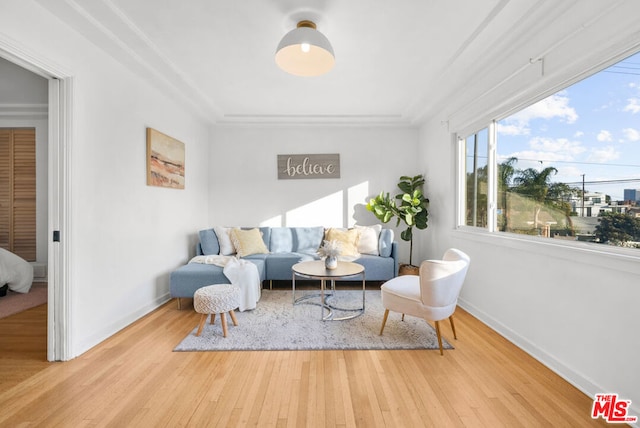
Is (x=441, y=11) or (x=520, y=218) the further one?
(x=520, y=218)

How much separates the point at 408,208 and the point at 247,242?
8.21 ft

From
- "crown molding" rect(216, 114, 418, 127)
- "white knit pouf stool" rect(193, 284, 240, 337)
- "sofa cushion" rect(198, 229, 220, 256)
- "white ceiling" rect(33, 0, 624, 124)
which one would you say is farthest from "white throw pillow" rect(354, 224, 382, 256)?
"white knit pouf stool" rect(193, 284, 240, 337)

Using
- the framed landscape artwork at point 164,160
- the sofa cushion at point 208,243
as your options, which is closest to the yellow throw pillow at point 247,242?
the sofa cushion at point 208,243

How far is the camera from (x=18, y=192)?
446cm

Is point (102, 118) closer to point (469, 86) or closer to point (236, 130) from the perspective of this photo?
point (236, 130)

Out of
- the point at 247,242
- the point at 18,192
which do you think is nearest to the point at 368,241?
the point at 247,242

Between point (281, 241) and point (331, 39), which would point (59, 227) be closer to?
point (331, 39)

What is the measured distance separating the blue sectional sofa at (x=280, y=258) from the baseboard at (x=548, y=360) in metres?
1.44

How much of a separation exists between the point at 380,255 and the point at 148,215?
3176mm

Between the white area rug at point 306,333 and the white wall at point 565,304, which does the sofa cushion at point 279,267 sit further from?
the white wall at point 565,304

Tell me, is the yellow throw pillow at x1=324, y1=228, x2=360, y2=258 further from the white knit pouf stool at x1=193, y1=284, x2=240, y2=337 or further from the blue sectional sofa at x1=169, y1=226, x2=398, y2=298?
the white knit pouf stool at x1=193, y1=284, x2=240, y2=337

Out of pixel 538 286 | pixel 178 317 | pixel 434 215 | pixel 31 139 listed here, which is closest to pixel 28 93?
pixel 31 139

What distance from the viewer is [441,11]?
7.36 feet

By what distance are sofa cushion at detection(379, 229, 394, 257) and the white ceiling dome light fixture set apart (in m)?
2.71
